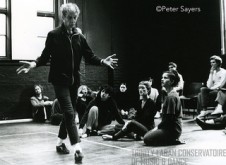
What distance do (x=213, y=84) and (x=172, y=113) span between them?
349 centimetres

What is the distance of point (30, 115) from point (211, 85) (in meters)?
4.40

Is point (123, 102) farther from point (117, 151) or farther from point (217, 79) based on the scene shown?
point (117, 151)

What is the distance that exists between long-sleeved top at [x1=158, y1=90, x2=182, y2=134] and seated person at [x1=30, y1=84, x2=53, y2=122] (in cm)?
427

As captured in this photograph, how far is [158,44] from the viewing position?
35.1 feet

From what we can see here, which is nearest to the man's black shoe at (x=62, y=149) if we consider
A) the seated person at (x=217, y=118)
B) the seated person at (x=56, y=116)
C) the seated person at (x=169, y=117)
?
the seated person at (x=169, y=117)

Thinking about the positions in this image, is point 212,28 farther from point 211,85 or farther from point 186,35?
point 211,85

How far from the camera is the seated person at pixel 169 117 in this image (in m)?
4.70

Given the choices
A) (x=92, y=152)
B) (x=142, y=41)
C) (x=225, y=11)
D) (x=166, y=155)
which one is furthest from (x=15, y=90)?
(x=225, y=11)

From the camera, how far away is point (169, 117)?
4777 millimetres

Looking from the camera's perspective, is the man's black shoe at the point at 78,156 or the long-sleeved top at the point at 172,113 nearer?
the man's black shoe at the point at 78,156

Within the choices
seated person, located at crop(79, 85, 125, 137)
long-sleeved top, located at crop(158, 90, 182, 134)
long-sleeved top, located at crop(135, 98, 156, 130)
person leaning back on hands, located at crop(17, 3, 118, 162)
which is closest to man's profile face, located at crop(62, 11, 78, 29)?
person leaning back on hands, located at crop(17, 3, 118, 162)

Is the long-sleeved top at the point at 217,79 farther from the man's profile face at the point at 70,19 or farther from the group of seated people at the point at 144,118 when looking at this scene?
the man's profile face at the point at 70,19

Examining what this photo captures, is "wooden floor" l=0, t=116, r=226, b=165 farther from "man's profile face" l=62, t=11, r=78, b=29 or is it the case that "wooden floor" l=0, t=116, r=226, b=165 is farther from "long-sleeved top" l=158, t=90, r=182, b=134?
"man's profile face" l=62, t=11, r=78, b=29

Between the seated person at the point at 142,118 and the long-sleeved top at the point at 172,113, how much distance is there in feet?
1.19
